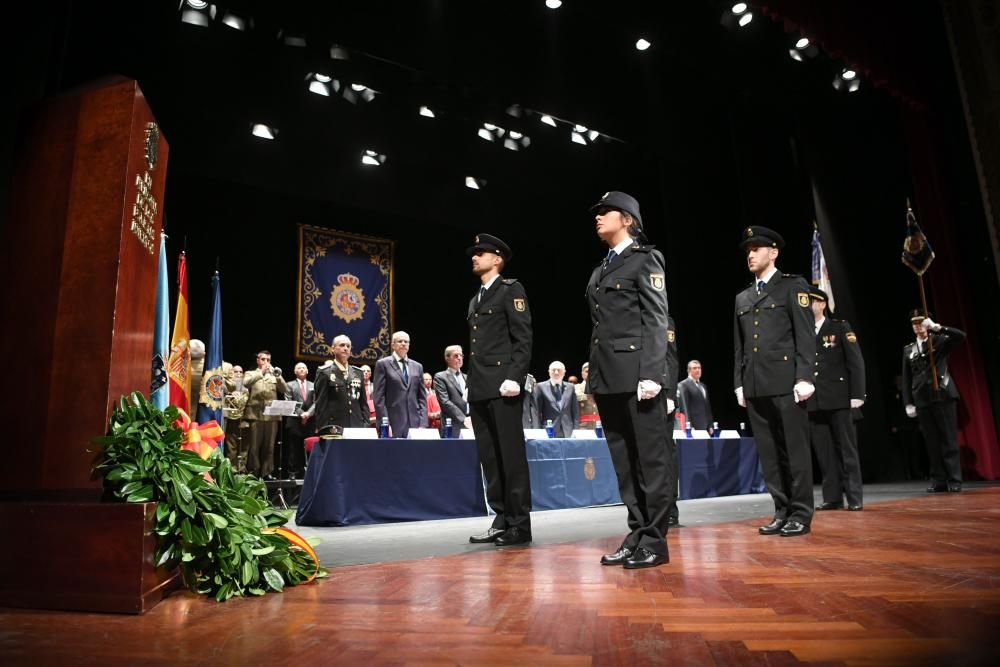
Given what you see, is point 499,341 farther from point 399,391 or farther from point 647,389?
point 399,391

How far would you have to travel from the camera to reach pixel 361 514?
4.52 metres

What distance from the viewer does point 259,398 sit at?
8305 mm

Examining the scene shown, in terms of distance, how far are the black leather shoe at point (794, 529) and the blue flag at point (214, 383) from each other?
5019 mm

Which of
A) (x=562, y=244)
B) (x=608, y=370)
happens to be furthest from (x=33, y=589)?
(x=562, y=244)

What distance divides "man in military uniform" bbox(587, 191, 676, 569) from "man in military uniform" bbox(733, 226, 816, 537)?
116cm

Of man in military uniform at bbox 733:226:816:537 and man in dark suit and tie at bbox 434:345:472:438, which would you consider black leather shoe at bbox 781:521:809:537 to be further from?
man in dark suit and tie at bbox 434:345:472:438

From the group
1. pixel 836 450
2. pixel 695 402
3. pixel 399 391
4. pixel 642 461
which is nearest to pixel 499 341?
pixel 642 461

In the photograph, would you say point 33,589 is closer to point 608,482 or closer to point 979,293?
point 608,482

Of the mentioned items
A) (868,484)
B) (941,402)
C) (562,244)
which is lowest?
(868,484)

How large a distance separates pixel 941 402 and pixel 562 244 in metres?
7.60

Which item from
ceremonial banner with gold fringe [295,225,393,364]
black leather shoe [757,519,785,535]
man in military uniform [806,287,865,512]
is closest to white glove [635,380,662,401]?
black leather shoe [757,519,785,535]

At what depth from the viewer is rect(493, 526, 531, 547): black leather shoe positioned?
10.9ft

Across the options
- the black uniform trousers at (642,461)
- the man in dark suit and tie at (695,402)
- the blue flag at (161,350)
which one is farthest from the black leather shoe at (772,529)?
the man in dark suit and tie at (695,402)

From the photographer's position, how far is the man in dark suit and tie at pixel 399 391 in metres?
5.85
